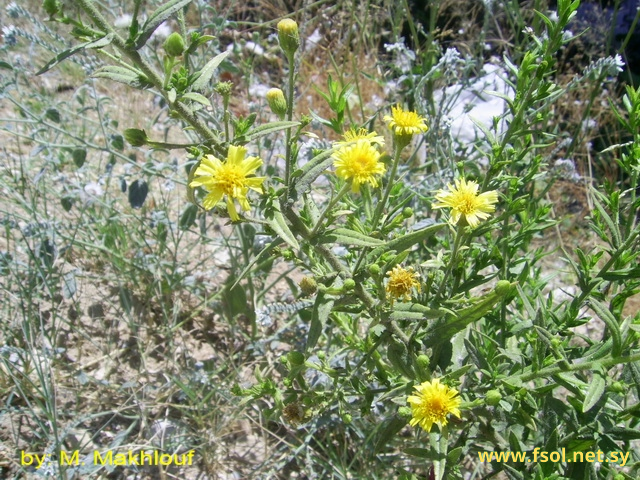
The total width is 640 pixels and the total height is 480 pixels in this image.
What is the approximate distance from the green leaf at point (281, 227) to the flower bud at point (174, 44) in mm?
458

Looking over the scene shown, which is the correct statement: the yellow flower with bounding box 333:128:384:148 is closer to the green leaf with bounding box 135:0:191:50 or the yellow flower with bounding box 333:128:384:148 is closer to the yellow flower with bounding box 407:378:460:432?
the green leaf with bounding box 135:0:191:50

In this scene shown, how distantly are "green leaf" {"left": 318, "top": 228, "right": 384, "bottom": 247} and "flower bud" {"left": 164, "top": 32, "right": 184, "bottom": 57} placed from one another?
2.05 ft

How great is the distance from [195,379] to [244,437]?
417 millimetres

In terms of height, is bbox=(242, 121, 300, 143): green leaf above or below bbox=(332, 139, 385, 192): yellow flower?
above

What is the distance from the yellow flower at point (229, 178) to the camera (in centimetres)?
135

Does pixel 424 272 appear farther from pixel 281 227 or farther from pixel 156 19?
pixel 156 19

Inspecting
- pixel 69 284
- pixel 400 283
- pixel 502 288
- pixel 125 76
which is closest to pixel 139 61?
pixel 125 76

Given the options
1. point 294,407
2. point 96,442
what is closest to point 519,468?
point 294,407

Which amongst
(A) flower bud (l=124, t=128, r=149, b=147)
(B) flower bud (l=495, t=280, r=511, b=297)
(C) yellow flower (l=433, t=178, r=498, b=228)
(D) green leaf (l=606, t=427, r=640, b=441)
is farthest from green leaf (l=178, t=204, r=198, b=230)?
(D) green leaf (l=606, t=427, r=640, b=441)

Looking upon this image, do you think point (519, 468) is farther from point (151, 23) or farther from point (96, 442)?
point (96, 442)

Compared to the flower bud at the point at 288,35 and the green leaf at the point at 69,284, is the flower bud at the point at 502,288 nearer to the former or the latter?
the flower bud at the point at 288,35

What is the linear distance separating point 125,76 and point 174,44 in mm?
145

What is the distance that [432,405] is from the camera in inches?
60.0

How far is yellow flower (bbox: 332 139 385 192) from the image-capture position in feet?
4.81
